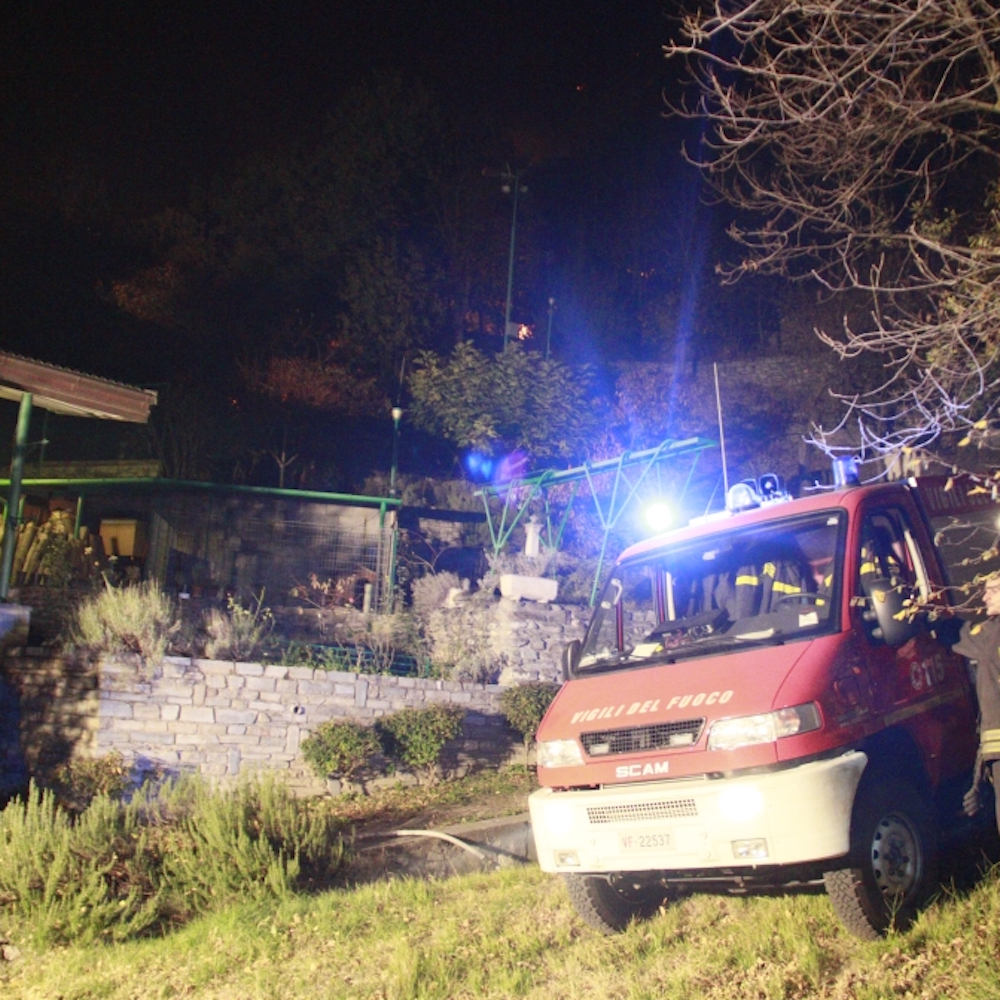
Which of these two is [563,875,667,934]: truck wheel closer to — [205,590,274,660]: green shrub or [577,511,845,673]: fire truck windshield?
[577,511,845,673]: fire truck windshield

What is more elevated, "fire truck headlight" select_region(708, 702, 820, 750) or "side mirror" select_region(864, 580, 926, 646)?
"side mirror" select_region(864, 580, 926, 646)

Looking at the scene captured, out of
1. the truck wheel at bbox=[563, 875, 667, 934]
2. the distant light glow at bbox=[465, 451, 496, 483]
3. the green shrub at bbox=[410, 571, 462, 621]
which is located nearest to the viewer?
the truck wheel at bbox=[563, 875, 667, 934]

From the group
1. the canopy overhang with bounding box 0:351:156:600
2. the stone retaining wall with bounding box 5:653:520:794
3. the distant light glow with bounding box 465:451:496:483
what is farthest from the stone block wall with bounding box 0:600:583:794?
the distant light glow with bounding box 465:451:496:483

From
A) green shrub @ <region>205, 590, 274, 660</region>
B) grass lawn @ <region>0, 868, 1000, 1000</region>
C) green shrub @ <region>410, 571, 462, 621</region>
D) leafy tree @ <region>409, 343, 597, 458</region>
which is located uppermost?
leafy tree @ <region>409, 343, 597, 458</region>

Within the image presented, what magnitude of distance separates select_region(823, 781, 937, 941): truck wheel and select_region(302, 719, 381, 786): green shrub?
6322mm

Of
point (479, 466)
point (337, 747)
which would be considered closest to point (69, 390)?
point (337, 747)

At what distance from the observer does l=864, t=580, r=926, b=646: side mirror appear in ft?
16.5

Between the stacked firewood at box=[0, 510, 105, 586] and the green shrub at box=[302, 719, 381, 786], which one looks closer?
the green shrub at box=[302, 719, 381, 786]

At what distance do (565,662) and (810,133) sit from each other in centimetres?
437

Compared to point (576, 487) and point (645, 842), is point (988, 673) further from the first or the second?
point (576, 487)

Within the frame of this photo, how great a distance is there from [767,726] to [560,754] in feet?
4.22

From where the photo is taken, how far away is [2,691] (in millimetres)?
10281

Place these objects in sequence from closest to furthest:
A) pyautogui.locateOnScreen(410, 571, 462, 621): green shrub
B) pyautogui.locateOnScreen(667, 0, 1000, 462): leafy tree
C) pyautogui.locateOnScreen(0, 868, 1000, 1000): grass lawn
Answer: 1. pyautogui.locateOnScreen(0, 868, 1000, 1000): grass lawn
2. pyautogui.locateOnScreen(667, 0, 1000, 462): leafy tree
3. pyautogui.locateOnScreen(410, 571, 462, 621): green shrub

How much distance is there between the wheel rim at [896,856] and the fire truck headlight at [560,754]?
1.54 m
